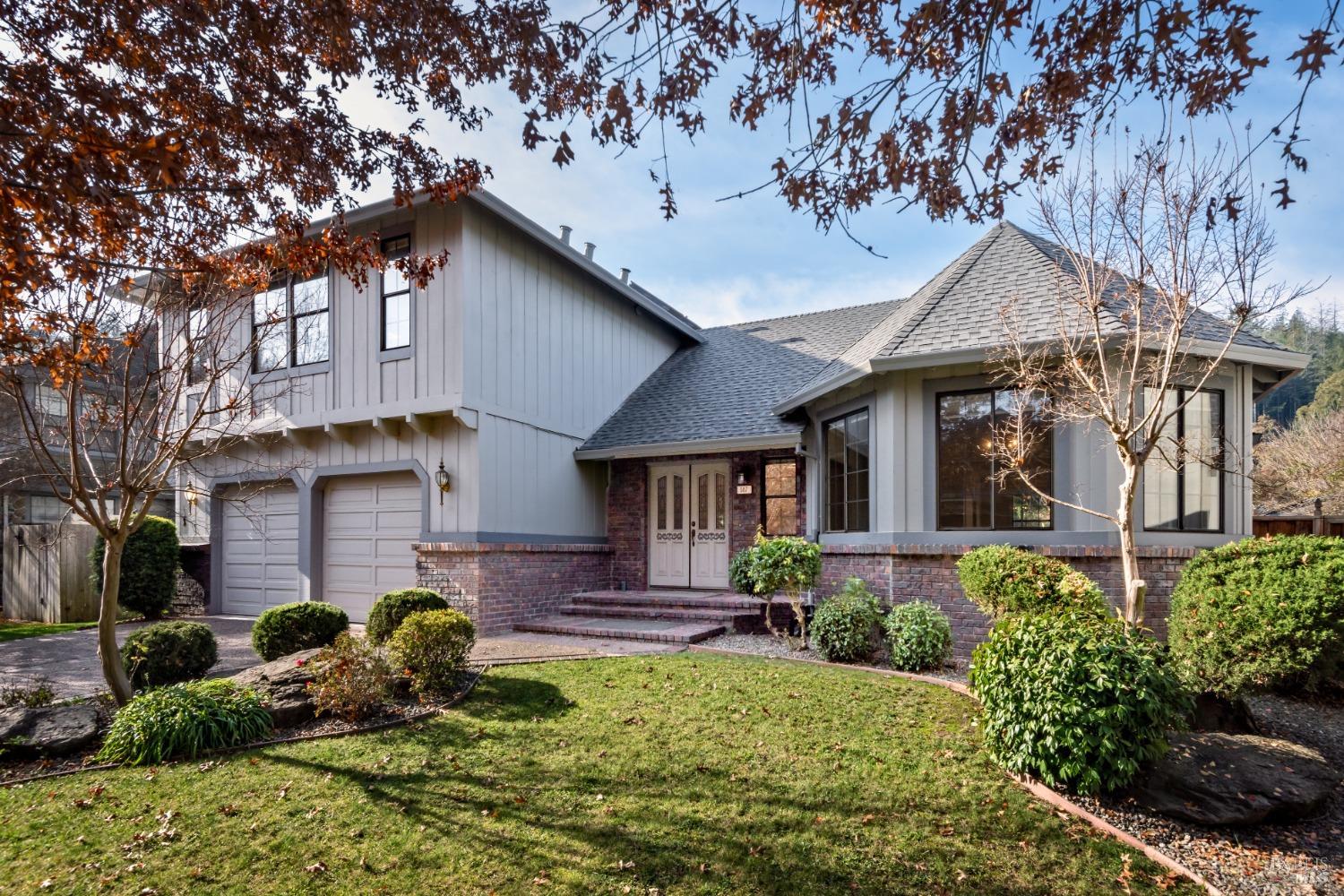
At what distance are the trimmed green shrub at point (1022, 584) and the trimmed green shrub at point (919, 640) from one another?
1.69 feet

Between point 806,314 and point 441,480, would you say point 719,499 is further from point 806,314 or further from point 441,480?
point 806,314

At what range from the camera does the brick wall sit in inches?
463

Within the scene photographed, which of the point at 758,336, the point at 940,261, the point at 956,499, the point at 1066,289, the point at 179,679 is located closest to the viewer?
the point at 179,679

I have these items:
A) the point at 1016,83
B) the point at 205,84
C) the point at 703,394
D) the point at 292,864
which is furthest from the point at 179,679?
the point at 703,394

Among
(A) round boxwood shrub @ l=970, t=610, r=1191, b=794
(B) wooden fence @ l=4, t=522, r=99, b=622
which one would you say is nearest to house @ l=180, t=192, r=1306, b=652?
(B) wooden fence @ l=4, t=522, r=99, b=622

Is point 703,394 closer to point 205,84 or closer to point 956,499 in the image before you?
point 956,499

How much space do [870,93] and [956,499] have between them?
19.8ft

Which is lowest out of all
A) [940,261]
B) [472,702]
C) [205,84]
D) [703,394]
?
[472,702]

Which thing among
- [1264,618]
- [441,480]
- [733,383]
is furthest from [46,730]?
[733,383]

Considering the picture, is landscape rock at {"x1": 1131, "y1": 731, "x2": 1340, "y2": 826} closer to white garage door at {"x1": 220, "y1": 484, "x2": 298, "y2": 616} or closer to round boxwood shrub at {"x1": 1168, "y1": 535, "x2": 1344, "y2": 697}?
round boxwood shrub at {"x1": 1168, "y1": 535, "x2": 1344, "y2": 697}

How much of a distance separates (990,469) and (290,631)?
316 inches

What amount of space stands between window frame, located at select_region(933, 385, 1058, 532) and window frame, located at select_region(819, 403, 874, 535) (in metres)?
0.82

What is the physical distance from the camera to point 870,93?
142 inches

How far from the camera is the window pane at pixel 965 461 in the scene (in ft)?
27.5
